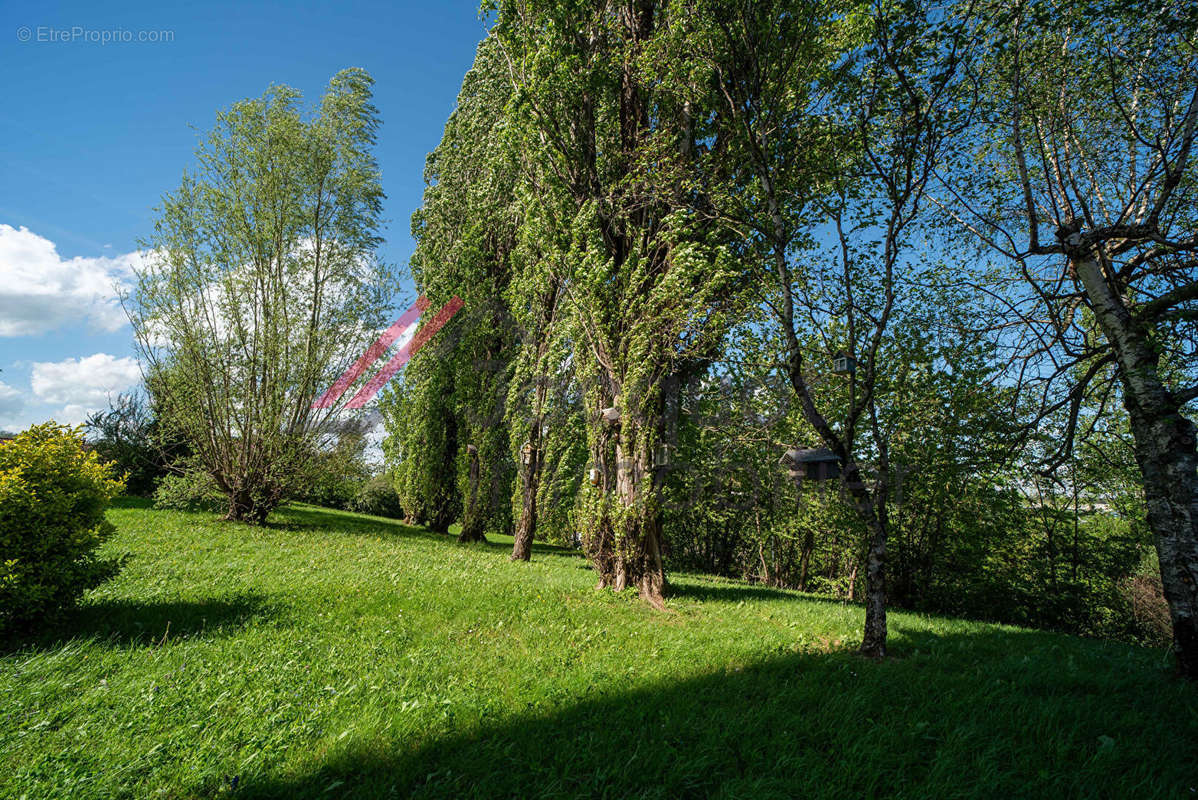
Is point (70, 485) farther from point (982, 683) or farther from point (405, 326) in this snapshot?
point (405, 326)

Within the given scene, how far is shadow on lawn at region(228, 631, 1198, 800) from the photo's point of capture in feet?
8.98

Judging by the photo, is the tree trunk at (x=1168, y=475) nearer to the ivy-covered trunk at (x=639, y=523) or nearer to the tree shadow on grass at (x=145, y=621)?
the ivy-covered trunk at (x=639, y=523)

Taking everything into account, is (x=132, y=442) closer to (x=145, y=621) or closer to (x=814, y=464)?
(x=145, y=621)

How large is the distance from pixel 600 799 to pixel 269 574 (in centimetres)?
698

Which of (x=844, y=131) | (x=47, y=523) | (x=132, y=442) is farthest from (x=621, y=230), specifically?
(x=132, y=442)

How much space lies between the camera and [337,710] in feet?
11.1

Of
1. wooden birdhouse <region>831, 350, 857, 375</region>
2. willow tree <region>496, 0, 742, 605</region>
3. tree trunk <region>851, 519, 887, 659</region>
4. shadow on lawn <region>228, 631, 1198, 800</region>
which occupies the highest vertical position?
willow tree <region>496, 0, 742, 605</region>

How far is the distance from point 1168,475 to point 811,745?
515 centimetres

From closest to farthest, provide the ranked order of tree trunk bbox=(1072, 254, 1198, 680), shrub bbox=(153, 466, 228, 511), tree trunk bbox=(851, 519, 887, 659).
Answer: tree trunk bbox=(1072, 254, 1198, 680) → tree trunk bbox=(851, 519, 887, 659) → shrub bbox=(153, 466, 228, 511)

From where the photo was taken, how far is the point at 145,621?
4.85m

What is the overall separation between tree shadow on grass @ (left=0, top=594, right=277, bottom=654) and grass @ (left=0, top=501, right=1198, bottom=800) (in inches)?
1.4

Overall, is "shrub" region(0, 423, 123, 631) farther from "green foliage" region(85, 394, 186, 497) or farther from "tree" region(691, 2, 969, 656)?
"green foliage" region(85, 394, 186, 497)

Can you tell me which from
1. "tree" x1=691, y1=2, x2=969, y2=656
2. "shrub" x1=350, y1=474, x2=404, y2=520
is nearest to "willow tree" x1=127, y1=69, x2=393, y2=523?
"tree" x1=691, y1=2, x2=969, y2=656

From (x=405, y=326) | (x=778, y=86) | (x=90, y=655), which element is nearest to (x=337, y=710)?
(x=90, y=655)
